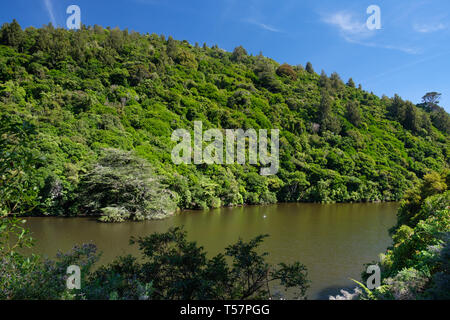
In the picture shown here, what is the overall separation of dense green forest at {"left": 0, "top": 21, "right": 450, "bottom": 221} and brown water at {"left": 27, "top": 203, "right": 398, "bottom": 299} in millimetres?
2582

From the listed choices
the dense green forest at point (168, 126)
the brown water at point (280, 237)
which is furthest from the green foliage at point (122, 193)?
the brown water at point (280, 237)

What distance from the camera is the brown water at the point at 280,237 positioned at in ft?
37.2

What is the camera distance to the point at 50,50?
40312 millimetres

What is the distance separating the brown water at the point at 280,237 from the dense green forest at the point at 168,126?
2.58 m

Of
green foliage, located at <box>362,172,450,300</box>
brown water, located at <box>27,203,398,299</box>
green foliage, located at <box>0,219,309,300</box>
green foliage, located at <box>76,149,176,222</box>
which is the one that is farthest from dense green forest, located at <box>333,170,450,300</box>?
green foliage, located at <box>76,149,176,222</box>

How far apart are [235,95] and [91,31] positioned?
4060 cm

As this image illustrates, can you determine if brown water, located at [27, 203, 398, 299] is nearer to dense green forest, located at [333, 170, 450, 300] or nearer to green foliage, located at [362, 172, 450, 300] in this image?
dense green forest, located at [333, 170, 450, 300]

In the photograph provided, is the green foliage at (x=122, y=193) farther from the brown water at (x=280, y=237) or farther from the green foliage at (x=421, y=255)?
the green foliage at (x=421, y=255)

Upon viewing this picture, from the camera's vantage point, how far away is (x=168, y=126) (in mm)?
36500

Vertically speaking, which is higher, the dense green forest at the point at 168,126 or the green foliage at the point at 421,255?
the dense green forest at the point at 168,126

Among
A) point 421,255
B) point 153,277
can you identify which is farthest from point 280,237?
point 153,277

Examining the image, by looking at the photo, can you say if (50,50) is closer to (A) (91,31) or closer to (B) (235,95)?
(A) (91,31)

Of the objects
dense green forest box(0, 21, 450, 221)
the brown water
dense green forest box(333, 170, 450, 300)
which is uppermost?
dense green forest box(0, 21, 450, 221)

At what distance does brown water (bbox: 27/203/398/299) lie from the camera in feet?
37.2
